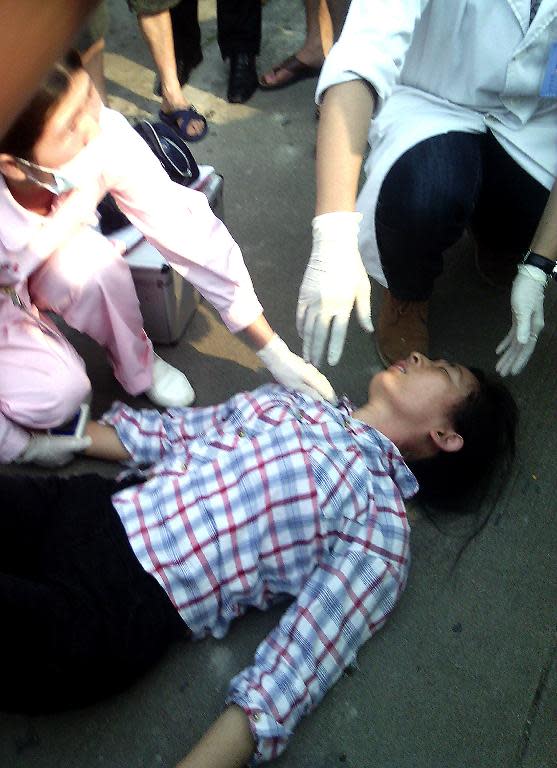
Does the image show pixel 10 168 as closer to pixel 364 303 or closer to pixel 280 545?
pixel 364 303

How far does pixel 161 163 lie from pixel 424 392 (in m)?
0.83

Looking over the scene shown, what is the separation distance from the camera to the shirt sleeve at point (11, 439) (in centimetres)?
141

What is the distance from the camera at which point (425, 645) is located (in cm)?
136

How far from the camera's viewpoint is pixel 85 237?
4.72 ft

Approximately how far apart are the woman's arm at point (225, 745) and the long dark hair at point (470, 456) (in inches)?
24.7

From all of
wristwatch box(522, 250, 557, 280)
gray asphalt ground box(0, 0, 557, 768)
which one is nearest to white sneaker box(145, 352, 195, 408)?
gray asphalt ground box(0, 0, 557, 768)

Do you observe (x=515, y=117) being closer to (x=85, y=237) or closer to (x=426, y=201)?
(x=426, y=201)

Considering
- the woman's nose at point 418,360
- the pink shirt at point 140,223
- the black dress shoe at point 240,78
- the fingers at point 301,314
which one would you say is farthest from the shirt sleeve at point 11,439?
the black dress shoe at point 240,78

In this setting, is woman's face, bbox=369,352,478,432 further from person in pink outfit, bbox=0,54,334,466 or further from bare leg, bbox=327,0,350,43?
bare leg, bbox=327,0,350,43

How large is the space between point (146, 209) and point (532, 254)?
2.73 feet

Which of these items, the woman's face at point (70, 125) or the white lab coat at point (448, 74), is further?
the white lab coat at point (448, 74)

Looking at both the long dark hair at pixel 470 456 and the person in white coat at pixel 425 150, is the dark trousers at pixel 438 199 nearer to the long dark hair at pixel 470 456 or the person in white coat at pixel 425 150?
the person in white coat at pixel 425 150

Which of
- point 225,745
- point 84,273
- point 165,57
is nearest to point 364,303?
point 84,273

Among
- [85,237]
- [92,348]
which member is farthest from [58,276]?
[92,348]
